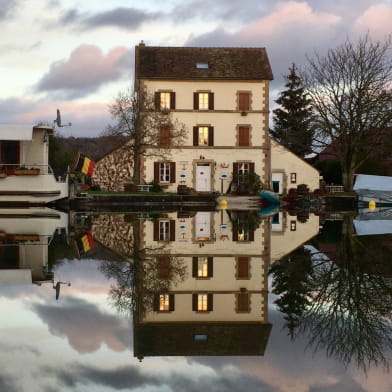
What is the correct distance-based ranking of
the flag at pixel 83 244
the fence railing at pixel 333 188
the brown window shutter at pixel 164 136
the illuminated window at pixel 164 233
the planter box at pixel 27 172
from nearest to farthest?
the flag at pixel 83 244, the illuminated window at pixel 164 233, the planter box at pixel 27 172, the brown window shutter at pixel 164 136, the fence railing at pixel 333 188

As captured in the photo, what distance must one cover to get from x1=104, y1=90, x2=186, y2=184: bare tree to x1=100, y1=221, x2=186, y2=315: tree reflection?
2428 cm

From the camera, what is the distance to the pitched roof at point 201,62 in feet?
117

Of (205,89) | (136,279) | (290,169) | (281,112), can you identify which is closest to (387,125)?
(290,169)

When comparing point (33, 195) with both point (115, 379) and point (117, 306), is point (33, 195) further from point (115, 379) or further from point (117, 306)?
A: point (115, 379)

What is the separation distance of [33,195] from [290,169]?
18584mm

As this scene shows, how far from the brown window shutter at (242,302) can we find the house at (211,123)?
97.6 ft

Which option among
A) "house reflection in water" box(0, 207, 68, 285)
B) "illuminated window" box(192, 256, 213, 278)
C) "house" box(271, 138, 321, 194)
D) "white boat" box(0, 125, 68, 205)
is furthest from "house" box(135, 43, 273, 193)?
"illuminated window" box(192, 256, 213, 278)

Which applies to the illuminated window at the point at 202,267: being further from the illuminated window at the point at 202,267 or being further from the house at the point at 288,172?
the house at the point at 288,172

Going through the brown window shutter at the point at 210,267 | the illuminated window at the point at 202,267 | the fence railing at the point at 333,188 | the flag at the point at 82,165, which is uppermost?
the flag at the point at 82,165

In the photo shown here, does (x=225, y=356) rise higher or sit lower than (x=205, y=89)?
lower

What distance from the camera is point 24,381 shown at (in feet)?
9.78

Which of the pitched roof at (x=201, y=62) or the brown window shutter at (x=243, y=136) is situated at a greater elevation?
the pitched roof at (x=201, y=62)

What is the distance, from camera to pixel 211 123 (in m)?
35.7

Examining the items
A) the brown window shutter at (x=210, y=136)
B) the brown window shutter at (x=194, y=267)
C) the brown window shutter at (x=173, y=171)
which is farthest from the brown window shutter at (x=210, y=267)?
the brown window shutter at (x=210, y=136)
